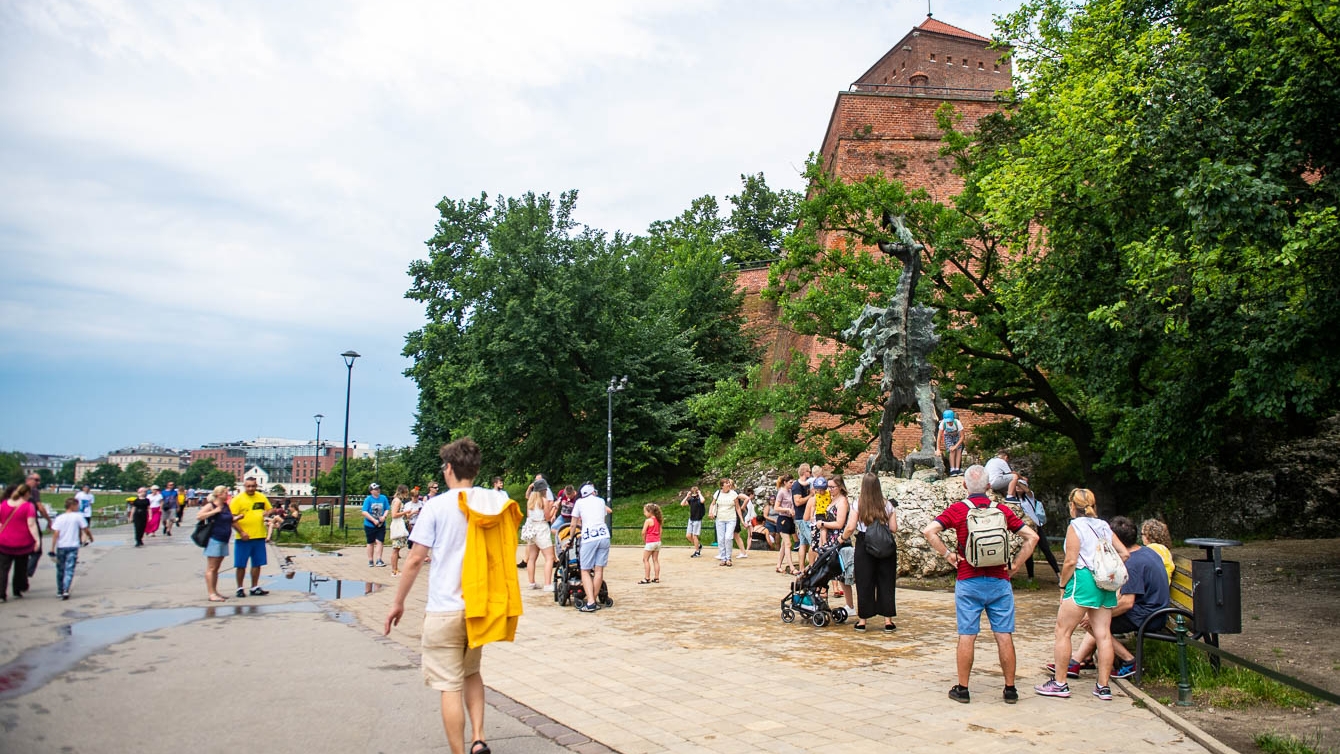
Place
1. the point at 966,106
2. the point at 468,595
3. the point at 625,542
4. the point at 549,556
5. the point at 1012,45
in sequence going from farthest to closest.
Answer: the point at 966,106, the point at 625,542, the point at 1012,45, the point at 549,556, the point at 468,595

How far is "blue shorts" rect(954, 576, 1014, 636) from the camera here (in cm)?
614

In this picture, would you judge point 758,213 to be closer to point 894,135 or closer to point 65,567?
point 894,135

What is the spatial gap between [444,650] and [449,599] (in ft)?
0.87

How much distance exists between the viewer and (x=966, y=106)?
37969mm

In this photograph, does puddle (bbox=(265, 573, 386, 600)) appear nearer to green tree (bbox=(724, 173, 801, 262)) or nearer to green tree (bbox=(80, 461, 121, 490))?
green tree (bbox=(80, 461, 121, 490))

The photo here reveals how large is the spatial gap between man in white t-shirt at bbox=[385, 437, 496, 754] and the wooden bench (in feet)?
15.6

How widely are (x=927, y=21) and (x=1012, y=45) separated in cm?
2978

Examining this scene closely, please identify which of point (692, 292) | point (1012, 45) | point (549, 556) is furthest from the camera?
point (692, 292)

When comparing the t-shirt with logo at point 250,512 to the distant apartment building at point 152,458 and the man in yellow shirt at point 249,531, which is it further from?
the distant apartment building at point 152,458

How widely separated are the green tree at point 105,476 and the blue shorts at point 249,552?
27.0 ft

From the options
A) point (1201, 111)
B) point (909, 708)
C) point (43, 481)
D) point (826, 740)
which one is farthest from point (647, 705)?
point (1201, 111)

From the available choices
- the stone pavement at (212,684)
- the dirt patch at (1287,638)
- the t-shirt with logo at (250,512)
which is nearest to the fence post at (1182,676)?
the dirt patch at (1287,638)

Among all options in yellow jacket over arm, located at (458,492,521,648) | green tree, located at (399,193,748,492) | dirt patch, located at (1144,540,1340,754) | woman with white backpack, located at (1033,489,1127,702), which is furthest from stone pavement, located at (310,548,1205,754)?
green tree, located at (399,193,748,492)

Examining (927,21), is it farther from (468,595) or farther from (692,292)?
(468,595)
